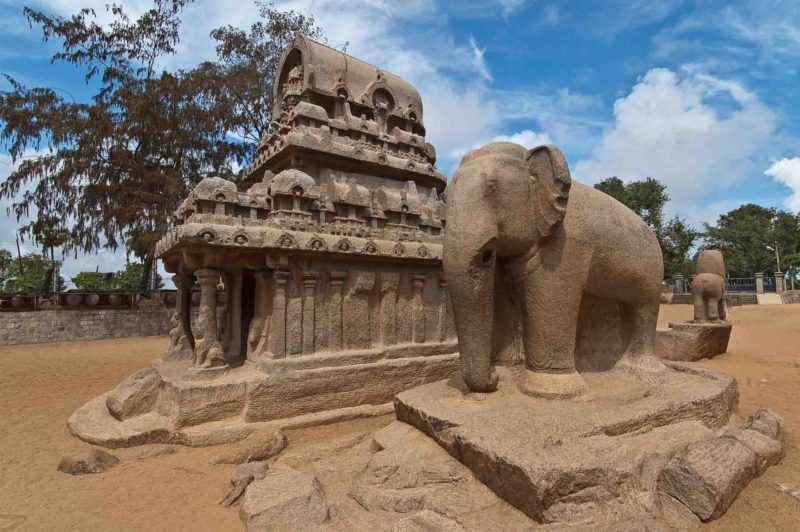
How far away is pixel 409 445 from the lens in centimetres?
361

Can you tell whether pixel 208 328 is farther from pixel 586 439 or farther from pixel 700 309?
pixel 700 309

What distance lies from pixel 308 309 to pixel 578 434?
3.86m

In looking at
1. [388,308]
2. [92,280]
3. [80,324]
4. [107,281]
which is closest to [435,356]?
[388,308]

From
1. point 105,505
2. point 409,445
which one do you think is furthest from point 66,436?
point 409,445

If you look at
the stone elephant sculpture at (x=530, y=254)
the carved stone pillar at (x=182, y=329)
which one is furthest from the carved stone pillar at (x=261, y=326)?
the stone elephant sculpture at (x=530, y=254)

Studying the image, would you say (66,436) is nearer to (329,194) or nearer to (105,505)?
(105,505)

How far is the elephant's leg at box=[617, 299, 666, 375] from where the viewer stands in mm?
4402

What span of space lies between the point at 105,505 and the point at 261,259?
3.07 m

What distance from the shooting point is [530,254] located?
12.5 ft

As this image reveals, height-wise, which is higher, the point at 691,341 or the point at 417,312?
the point at 417,312

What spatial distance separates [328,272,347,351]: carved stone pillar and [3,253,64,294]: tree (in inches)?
757

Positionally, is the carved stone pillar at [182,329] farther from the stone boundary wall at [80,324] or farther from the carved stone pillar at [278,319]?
the stone boundary wall at [80,324]

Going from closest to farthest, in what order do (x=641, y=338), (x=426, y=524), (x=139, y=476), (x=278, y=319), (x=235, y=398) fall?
(x=426, y=524) → (x=139, y=476) → (x=641, y=338) → (x=235, y=398) → (x=278, y=319)

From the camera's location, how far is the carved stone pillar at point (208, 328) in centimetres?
555
